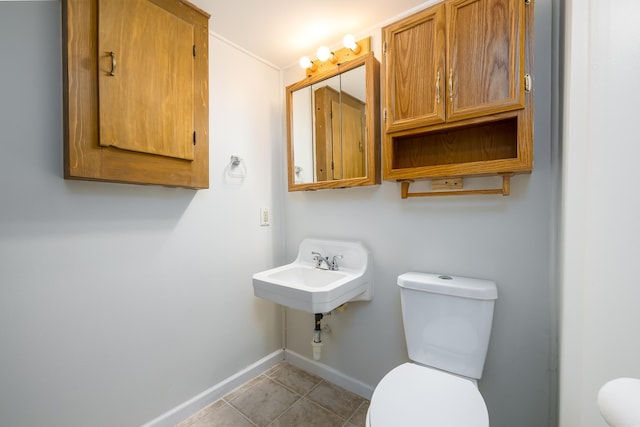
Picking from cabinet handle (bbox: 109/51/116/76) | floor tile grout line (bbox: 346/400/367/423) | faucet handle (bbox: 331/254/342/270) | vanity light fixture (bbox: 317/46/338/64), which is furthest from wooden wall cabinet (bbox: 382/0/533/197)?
floor tile grout line (bbox: 346/400/367/423)

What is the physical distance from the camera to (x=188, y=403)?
152 cm

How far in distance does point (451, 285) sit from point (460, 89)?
860mm

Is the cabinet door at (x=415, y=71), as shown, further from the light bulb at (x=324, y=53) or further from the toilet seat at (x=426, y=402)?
the toilet seat at (x=426, y=402)

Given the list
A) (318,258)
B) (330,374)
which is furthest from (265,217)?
(330,374)

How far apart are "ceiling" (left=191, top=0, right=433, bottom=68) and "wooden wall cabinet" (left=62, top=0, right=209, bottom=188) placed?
16 centimetres

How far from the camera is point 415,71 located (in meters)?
1.28

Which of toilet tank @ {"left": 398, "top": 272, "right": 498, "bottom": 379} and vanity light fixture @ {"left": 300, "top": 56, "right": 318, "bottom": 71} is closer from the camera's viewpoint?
toilet tank @ {"left": 398, "top": 272, "right": 498, "bottom": 379}

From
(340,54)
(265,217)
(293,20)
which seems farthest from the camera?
(265,217)

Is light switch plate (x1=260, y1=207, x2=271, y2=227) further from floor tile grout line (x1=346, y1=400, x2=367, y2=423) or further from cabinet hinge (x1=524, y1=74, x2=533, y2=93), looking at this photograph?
cabinet hinge (x1=524, y1=74, x2=533, y2=93)

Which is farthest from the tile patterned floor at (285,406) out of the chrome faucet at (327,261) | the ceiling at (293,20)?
the ceiling at (293,20)

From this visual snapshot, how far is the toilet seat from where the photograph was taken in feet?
2.83

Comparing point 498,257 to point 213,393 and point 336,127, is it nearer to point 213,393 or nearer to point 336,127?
point 336,127

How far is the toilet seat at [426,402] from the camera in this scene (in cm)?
86

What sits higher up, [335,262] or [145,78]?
[145,78]
